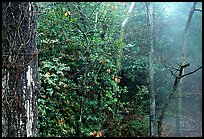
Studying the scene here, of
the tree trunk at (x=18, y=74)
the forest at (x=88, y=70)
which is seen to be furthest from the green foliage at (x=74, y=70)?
the tree trunk at (x=18, y=74)

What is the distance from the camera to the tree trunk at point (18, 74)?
9.07ft

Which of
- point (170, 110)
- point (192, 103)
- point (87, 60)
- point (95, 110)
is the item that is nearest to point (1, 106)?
point (87, 60)

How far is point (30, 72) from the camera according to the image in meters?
2.86

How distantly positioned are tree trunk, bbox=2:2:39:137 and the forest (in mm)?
10

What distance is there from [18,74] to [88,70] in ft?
8.70

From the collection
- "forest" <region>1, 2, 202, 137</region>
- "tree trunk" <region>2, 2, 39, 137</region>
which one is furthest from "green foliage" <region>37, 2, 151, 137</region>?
"tree trunk" <region>2, 2, 39, 137</region>

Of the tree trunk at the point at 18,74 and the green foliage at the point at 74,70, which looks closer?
the tree trunk at the point at 18,74

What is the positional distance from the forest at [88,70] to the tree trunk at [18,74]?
1 centimetres

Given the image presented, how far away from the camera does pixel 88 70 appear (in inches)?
211

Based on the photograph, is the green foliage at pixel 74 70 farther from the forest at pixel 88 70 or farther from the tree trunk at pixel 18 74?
the tree trunk at pixel 18 74

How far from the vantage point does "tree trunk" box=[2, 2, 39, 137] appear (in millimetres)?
2766

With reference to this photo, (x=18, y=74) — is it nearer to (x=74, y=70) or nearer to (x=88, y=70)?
(x=88, y=70)

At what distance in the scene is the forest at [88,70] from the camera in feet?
9.24

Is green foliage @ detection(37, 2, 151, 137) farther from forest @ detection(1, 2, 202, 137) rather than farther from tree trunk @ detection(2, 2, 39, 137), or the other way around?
tree trunk @ detection(2, 2, 39, 137)
